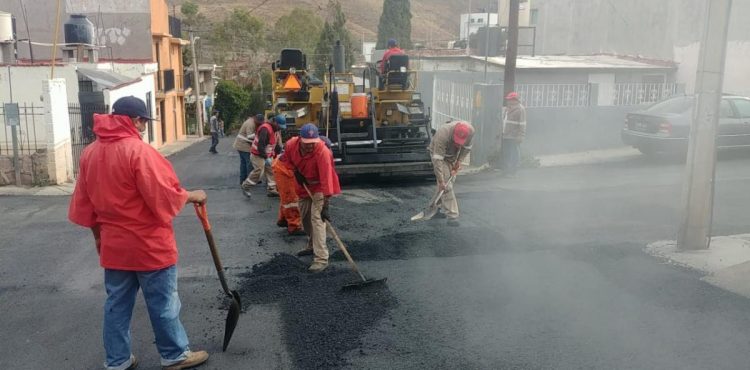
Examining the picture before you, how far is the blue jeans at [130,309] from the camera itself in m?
4.32

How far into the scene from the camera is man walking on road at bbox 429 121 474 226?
8.67 meters

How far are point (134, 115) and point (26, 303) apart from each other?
2677 mm

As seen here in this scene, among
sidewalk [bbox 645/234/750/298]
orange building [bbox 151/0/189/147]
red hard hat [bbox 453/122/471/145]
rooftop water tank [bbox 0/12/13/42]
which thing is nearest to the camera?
sidewalk [bbox 645/234/750/298]

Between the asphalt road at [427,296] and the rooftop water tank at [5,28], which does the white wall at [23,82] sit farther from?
the asphalt road at [427,296]

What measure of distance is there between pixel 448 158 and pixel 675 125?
265 inches

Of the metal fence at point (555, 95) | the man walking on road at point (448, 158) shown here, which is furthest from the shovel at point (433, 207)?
the metal fence at point (555, 95)

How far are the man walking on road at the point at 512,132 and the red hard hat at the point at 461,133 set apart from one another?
437cm

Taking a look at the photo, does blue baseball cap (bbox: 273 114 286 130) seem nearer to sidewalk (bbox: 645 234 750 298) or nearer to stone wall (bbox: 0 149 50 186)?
stone wall (bbox: 0 149 50 186)

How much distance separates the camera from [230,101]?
40344 millimetres

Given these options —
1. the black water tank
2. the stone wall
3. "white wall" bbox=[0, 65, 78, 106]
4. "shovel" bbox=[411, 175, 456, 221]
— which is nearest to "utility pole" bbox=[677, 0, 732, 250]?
"shovel" bbox=[411, 175, 456, 221]

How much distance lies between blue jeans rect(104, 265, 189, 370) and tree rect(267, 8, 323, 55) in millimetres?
45633

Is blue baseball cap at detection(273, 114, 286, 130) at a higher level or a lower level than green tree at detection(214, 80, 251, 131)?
higher

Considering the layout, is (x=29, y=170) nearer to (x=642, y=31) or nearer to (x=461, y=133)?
(x=461, y=133)

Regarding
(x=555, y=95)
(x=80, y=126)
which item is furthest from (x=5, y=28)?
(x=555, y=95)
